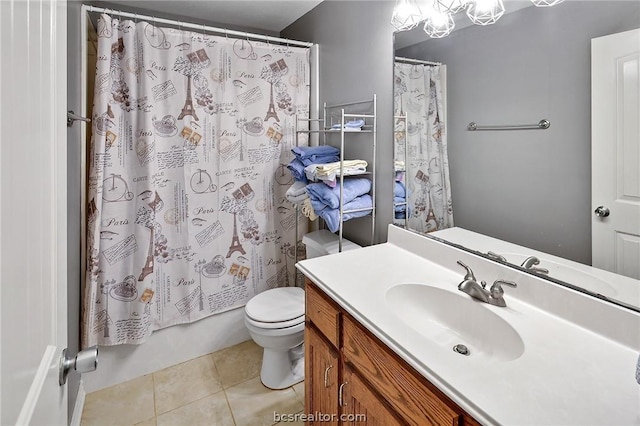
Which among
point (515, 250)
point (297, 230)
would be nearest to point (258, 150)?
point (297, 230)

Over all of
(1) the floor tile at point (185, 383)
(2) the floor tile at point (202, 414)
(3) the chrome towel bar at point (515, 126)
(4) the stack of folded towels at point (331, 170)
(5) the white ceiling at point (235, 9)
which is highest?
(5) the white ceiling at point (235, 9)

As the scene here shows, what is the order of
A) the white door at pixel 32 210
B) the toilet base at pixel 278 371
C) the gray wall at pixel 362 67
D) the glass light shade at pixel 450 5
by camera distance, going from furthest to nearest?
the toilet base at pixel 278 371 < the gray wall at pixel 362 67 < the glass light shade at pixel 450 5 < the white door at pixel 32 210

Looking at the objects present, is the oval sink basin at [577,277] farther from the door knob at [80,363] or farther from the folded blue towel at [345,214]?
the door knob at [80,363]

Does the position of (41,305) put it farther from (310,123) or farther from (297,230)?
(310,123)

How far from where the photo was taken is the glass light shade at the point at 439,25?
4.48ft

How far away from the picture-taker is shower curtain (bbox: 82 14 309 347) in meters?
1.82

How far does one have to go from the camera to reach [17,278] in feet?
1.48

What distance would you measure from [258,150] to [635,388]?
2016 millimetres

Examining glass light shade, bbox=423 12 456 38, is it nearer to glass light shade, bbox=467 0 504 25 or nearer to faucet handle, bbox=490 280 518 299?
glass light shade, bbox=467 0 504 25

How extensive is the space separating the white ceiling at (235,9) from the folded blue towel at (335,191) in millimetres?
1252

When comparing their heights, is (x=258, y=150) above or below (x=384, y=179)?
above

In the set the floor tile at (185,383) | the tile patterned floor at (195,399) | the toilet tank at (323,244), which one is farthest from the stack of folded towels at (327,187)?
the floor tile at (185,383)

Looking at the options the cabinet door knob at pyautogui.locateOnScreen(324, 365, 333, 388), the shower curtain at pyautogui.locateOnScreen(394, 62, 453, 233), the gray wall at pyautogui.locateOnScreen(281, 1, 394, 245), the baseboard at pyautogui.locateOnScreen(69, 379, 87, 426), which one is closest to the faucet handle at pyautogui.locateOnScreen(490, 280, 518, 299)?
the shower curtain at pyautogui.locateOnScreen(394, 62, 453, 233)

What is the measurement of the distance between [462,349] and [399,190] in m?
0.86
